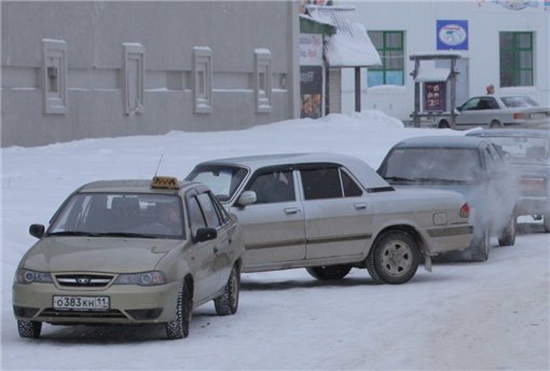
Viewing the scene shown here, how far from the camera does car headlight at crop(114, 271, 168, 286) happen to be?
1045cm

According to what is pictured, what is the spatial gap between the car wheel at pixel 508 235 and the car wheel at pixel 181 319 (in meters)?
8.18

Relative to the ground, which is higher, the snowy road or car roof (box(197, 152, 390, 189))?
car roof (box(197, 152, 390, 189))

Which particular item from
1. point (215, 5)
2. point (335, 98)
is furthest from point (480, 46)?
point (215, 5)

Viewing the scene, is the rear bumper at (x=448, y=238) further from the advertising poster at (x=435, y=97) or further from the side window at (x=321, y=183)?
the advertising poster at (x=435, y=97)

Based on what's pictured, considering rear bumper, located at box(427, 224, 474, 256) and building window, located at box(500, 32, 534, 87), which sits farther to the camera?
building window, located at box(500, 32, 534, 87)

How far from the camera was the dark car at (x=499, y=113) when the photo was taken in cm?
4884

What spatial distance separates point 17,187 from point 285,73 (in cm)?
2150

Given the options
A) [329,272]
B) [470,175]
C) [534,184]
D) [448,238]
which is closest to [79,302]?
[329,272]

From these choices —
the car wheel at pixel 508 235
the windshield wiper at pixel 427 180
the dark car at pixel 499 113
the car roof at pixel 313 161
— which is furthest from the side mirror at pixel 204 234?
the dark car at pixel 499 113

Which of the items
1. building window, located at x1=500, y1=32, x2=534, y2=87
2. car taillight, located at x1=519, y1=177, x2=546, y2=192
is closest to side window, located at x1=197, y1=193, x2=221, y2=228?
car taillight, located at x1=519, y1=177, x2=546, y2=192

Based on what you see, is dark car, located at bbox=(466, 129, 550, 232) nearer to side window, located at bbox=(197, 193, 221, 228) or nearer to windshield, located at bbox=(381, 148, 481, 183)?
windshield, located at bbox=(381, 148, 481, 183)

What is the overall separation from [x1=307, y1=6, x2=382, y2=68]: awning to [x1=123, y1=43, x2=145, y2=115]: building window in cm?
1240

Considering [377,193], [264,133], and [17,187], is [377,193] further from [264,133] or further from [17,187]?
[264,133]

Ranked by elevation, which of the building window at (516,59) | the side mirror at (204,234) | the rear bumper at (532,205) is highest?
the building window at (516,59)
